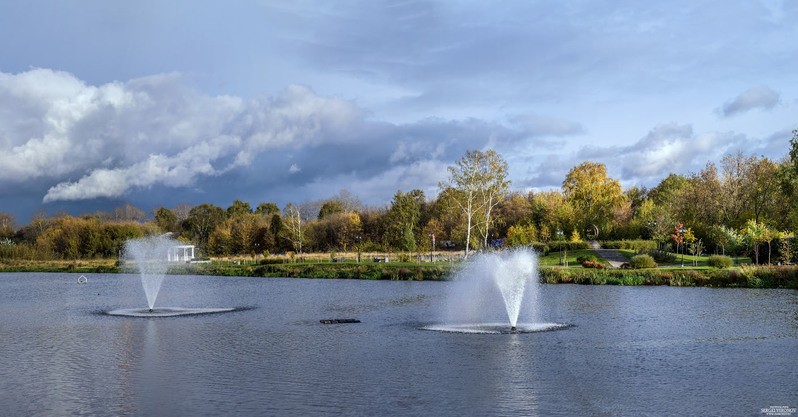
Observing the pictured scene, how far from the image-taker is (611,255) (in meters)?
69.2

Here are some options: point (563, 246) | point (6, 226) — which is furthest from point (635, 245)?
point (6, 226)

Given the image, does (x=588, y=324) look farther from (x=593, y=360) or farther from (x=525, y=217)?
(x=525, y=217)

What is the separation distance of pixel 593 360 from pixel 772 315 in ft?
50.5

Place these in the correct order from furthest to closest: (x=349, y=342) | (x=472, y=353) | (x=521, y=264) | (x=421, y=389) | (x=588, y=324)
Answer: (x=521, y=264), (x=588, y=324), (x=349, y=342), (x=472, y=353), (x=421, y=389)

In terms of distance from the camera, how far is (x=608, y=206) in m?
96.2

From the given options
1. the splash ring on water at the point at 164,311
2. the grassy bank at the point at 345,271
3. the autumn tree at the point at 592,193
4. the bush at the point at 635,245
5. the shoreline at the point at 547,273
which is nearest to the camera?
the splash ring on water at the point at 164,311

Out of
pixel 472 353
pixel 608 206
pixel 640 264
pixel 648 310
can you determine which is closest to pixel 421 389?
pixel 472 353

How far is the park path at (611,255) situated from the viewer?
6439 centimetres

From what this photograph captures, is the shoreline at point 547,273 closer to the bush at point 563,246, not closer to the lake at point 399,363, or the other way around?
the lake at point 399,363

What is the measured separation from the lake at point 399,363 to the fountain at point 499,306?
1.05 m

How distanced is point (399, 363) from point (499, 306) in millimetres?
17185

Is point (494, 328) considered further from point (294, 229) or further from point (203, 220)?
point (203, 220)

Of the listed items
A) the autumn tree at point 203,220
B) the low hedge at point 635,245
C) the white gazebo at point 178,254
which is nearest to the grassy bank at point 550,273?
the low hedge at point 635,245

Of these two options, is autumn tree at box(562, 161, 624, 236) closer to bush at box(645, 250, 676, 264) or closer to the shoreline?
bush at box(645, 250, 676, 264)
